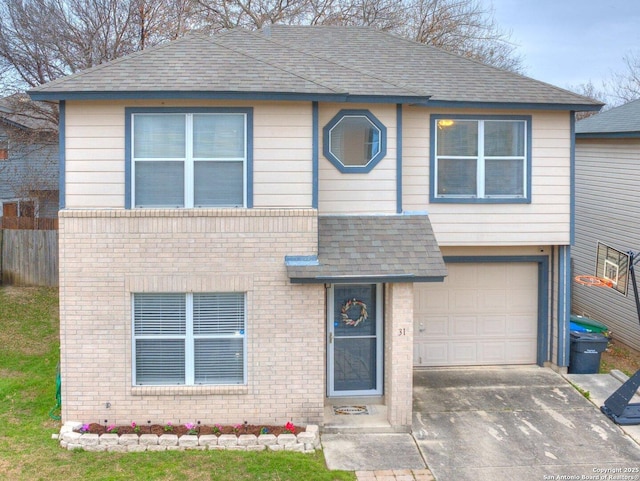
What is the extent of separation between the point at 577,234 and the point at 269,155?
11.2 m

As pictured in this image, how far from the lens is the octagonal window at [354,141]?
11477mm

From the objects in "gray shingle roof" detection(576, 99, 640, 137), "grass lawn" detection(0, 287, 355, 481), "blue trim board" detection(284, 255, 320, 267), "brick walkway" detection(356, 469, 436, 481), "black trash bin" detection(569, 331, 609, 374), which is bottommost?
"brick walkway" detection(356, 469, 436, 481)

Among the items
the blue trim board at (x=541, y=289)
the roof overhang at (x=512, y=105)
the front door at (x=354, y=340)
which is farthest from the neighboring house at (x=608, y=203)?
the front door at (x=354, y=340)

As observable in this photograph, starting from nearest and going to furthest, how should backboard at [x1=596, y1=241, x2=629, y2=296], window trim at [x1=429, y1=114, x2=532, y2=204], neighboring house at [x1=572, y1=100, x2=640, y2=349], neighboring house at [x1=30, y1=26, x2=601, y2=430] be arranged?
neighboring house at [x1=30, y1=26, x2=601, y2=430] → backboard at [x1=596, y1=241, x2=629, y2=296] → window trim at [x1=429, y1=114, x2=532, y2=204] → neighboring house at [x1=572, y1=100, x2=640, y2=349]

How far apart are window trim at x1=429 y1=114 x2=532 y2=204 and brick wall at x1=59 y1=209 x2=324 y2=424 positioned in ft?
10.5

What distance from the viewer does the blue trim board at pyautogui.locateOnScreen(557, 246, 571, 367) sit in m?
13.7

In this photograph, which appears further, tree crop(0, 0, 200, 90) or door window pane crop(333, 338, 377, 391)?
tree crop(0, 0, 200, 90)

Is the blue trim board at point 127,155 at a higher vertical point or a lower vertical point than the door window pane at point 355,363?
higher

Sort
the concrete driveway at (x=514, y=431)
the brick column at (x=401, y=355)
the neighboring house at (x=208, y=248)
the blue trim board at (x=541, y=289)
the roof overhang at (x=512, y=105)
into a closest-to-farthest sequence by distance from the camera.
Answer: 1. the concrete driveway at (x=514, y=431)
2. the neighboring house at (x=208, y=248)
3. the brick column at (x=401, y=355)
4. the roof overhang at (x=512, y=105)
5. the blue trim board at (x=541, y=289)

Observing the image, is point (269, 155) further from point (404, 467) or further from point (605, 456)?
point (605, 456)

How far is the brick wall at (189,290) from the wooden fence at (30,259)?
38.2 feet

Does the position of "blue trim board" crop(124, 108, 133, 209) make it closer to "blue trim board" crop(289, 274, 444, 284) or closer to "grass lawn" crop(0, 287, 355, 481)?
"blue trim board" crop(289, 274, 444, 284)

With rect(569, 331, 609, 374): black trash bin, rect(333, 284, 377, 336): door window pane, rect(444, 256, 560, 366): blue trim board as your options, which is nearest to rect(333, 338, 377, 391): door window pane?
rect(333, 284, 377, 336): door window pane

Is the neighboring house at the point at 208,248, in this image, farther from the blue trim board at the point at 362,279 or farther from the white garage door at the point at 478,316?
the white garage door at the point at 478,316
